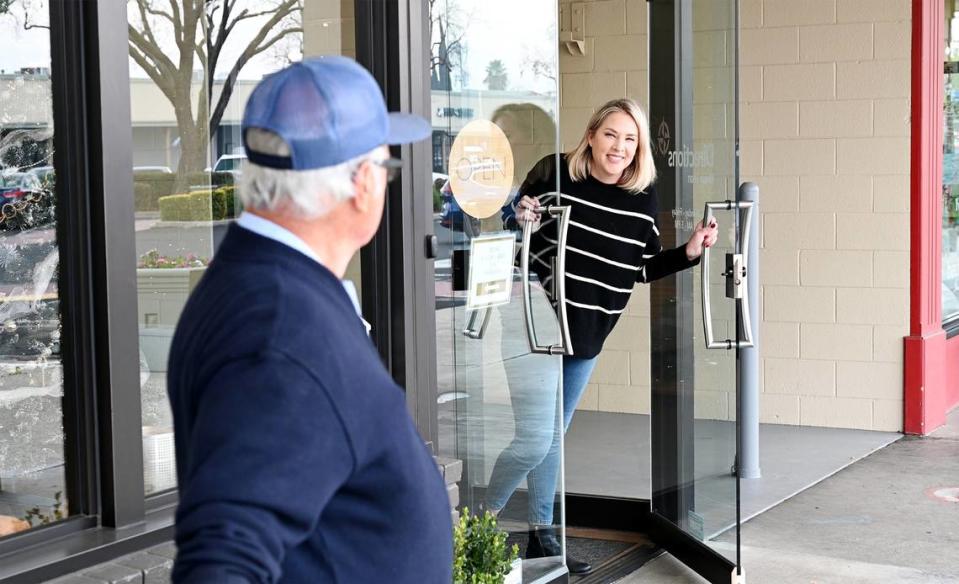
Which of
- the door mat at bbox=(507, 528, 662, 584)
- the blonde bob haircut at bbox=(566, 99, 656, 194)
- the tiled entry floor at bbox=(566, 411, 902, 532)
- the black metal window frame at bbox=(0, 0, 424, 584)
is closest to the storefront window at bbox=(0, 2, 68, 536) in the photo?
the black metal window frame at bbox=(0, 0, 424, 584)

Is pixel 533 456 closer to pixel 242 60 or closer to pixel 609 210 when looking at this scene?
pixel 609 210

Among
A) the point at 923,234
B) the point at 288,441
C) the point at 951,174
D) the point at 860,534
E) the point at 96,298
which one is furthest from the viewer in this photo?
the point at 951,174

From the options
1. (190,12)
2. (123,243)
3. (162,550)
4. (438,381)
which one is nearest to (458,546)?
(438,381)

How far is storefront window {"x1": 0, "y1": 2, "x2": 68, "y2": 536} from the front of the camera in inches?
123

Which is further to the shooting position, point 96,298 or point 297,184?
point 96,298

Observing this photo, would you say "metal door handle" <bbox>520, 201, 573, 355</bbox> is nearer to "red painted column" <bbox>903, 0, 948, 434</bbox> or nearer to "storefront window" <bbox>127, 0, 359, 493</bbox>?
"storefront window" <bbox>127, 0, 359, 493</bbox>

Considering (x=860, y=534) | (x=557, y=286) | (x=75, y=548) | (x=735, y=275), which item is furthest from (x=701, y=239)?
(x=75, y=548)

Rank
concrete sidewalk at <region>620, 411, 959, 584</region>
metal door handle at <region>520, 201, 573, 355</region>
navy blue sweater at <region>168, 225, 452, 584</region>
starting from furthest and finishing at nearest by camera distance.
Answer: concrete sidewalk at <region>620, 411, 959, 584</region>
metal door handle at <region>520, 201, 573, 355</region>
navy blue sweater at <region>168, 225, 452, 584</region>

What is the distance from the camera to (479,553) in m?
3.91

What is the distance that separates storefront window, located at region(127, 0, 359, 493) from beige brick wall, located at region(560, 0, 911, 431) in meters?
4.30

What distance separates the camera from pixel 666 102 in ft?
16.9

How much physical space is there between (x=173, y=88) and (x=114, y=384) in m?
1.04

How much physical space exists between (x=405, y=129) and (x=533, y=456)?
2.74 meters

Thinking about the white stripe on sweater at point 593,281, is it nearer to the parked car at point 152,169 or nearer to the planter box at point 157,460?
the parked car at point 152,169
